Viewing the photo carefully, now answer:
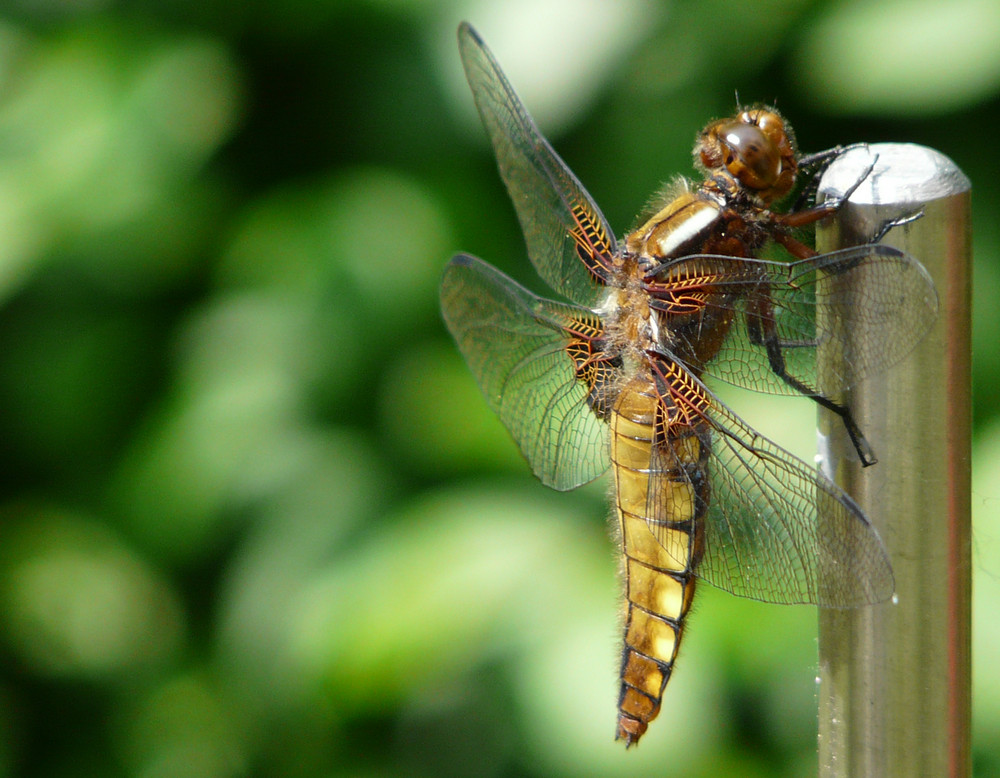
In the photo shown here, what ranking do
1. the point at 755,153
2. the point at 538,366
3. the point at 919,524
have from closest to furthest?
the point at 919,524
the point at 755,153
the point at 538,366

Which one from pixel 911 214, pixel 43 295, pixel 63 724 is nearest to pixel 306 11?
pixel 43 295

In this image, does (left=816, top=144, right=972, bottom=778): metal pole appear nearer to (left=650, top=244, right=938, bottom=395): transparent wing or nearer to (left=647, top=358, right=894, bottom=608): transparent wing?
(left=650, top=244, right=938, bottom=395): transparent wing

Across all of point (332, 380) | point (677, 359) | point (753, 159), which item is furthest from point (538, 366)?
point (332, 380)

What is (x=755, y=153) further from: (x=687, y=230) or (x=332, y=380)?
(x=332, y=380)

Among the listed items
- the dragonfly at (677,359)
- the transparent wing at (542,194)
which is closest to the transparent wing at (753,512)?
the dragonfly at (677,359)

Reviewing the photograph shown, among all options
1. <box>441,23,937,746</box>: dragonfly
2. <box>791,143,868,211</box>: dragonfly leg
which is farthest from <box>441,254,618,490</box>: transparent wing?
<box>791,143,868,211</box>: dragonfly leg

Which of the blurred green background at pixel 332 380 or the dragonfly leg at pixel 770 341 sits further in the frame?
the blurred green background at pixel 332 380

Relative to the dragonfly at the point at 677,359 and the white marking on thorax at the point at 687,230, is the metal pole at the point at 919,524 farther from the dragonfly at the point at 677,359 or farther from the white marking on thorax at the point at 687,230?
the white marking on thorax at the point at 687,230

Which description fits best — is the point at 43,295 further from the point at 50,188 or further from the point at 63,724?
the point at 63,724
